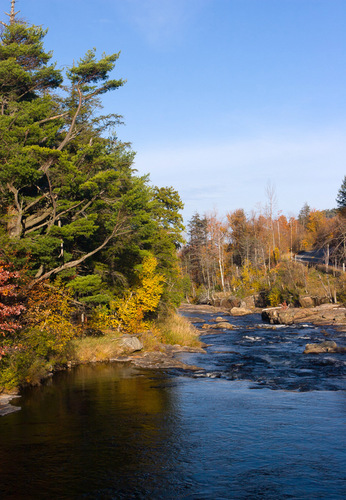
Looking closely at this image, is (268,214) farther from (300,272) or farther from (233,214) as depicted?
(300,272)

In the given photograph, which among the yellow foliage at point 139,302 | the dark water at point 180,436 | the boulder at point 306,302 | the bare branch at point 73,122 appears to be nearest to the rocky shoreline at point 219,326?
the dark water at point 180,436

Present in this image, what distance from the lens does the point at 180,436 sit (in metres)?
12.0

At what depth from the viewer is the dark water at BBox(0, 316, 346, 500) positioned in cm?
897

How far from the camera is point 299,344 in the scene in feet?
94.1

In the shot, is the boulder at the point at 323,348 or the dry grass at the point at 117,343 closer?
the dry grass at the point at 117,343

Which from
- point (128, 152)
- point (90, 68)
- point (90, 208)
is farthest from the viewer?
point (128, 152)

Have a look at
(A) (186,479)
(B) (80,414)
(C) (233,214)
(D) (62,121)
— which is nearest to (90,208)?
(D) (62,121)

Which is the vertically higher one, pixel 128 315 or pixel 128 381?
pixel 128 315

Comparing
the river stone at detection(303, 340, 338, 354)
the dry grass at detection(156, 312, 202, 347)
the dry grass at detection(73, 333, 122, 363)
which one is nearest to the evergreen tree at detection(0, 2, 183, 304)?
the dry grass at detection(73, 333, 122, 363)

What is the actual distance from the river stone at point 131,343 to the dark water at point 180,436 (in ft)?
13.1

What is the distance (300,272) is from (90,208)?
129 ft

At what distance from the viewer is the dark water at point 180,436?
29.4ft

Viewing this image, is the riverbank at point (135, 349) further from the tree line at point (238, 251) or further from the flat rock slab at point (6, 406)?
the tree line at point (238, 251)

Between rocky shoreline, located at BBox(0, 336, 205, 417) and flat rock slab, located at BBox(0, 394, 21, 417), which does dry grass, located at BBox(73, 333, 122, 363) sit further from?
flat rock slab, located at BBox(0, 394, 21, 417)
